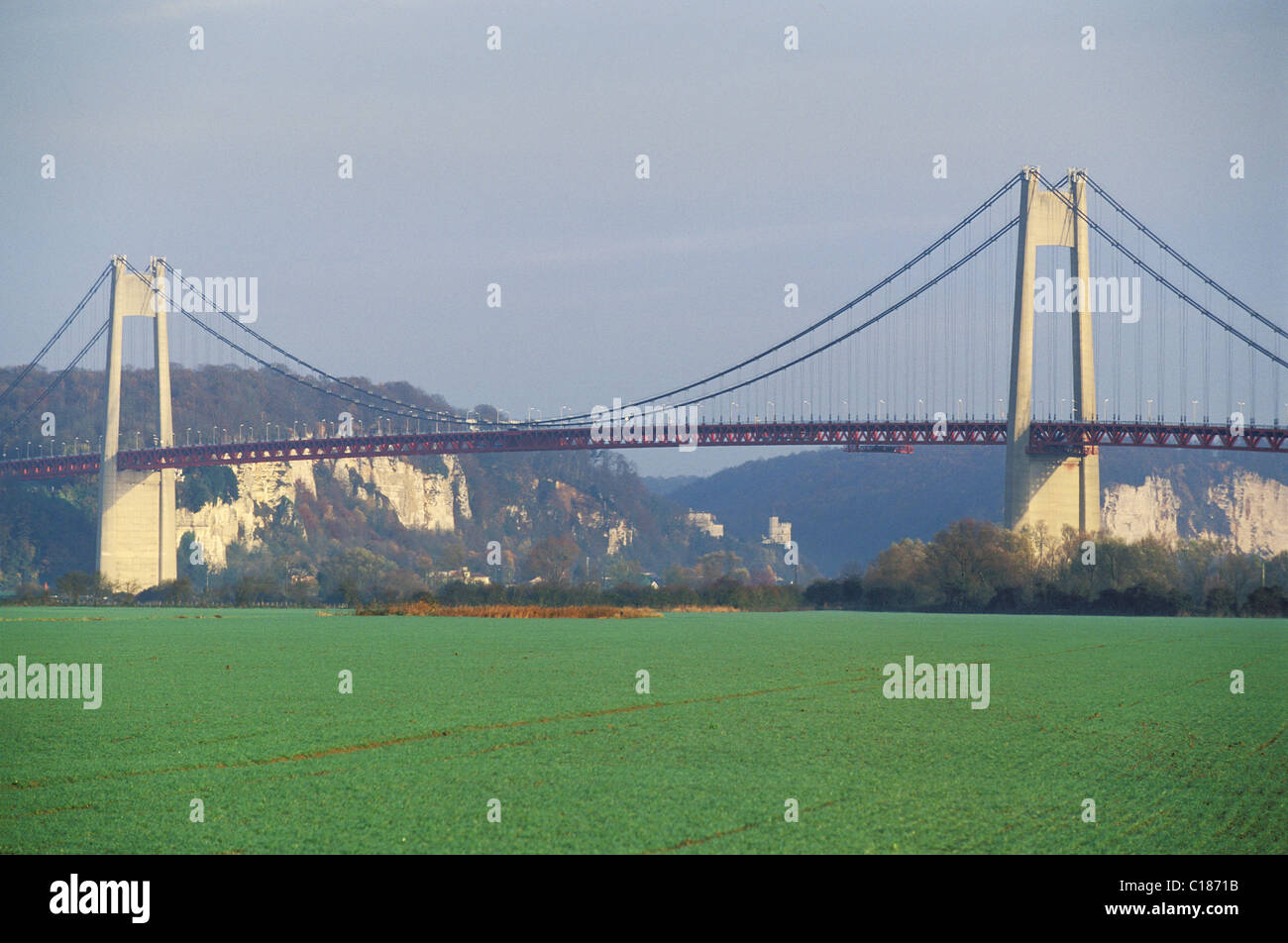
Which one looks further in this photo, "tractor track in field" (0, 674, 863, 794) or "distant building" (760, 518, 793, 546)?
"distant building" (760, 518, 793, 546)

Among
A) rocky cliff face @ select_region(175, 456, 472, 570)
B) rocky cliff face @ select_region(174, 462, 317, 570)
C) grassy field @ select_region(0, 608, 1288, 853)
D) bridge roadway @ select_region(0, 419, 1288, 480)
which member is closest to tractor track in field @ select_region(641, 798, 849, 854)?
grassy field @ select_region(0, 608, 1288, 853)

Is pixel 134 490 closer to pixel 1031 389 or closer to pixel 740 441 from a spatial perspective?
pixel 740 441

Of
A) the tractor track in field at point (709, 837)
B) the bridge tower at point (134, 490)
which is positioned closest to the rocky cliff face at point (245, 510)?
the bridge tower at point (134, 490)

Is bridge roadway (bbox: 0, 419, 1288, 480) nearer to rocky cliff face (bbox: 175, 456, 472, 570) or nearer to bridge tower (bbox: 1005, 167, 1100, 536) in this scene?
bridge tower (bbox: 1005, 167, 1100, 536)

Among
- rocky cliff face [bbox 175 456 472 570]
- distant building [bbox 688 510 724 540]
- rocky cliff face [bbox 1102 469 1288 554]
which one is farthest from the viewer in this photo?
distant building [bbox 688 510 724 540]

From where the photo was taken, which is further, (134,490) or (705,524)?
(705,524)

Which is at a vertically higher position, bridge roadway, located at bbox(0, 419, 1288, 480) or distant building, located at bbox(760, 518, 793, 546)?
bridge roadway, located at bbox(0, 419, 1288, 480)

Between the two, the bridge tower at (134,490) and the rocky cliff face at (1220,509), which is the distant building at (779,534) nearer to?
the rocky cliff face at (1220,509)

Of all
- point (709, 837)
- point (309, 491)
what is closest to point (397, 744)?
A: point (709, 837)
